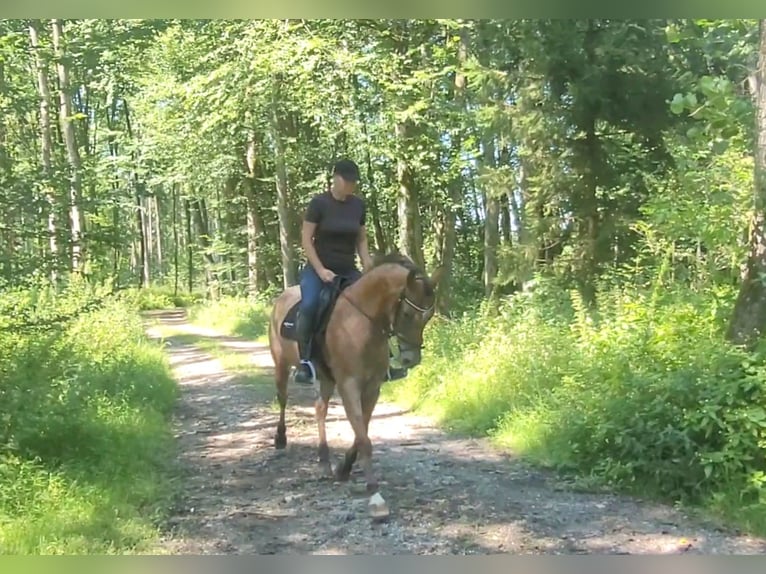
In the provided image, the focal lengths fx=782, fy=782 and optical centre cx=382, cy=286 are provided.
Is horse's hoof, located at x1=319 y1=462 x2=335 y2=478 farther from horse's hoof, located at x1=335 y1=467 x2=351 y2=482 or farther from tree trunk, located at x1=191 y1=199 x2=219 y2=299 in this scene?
tree trunk, located at x1=191 y1=199 x2=219 y2=299

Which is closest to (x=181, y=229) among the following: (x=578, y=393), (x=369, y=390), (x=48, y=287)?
(x=48, y=287)

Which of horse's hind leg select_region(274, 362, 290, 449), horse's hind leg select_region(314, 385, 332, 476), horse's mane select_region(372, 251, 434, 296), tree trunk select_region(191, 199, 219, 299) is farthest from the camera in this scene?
tree trunk select_region(191, 199, 219, 299)

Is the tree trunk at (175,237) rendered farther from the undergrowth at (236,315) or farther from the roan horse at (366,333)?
the roan horse at (366,333)

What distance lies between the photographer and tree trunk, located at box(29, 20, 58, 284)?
3.63m

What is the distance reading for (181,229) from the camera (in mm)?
4500

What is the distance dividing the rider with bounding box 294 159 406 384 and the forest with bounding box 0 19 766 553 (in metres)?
0.16

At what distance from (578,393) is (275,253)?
1.83 m

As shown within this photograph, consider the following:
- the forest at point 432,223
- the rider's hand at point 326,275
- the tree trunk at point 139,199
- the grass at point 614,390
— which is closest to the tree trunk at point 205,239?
the forest at point 432,223

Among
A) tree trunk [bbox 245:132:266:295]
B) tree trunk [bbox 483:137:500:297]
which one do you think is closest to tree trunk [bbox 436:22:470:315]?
tree trunk [bbox 483:137:500:297]

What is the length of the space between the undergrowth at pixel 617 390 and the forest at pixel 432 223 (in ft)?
0.04

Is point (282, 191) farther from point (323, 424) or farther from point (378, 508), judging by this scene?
point (378, 508)

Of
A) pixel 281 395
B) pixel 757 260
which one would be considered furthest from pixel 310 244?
pixel 757 260

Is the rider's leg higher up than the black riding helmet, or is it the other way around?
the black riding helmet

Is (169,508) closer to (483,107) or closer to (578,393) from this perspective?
(578,393)
